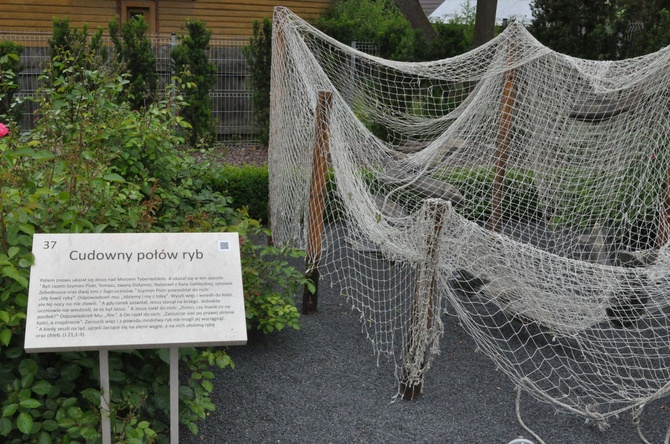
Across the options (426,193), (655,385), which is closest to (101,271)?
(655,385)

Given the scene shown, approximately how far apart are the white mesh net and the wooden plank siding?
7496 millimetres

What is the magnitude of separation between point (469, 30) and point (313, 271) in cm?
804

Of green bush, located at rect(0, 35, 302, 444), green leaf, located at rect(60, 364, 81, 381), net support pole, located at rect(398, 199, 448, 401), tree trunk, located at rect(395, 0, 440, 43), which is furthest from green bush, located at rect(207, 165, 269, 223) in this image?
tree trunk, located at rect(395, 0, 440, 43)

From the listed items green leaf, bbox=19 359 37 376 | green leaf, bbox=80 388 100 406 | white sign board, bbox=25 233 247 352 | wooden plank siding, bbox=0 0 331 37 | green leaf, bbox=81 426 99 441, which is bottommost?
green leaf, bbox=81 426 99 441

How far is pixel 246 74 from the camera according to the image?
10609 millimetres

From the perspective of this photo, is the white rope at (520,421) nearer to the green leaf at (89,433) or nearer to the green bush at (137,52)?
the green leaf at (89,433)

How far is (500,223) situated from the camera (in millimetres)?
5754

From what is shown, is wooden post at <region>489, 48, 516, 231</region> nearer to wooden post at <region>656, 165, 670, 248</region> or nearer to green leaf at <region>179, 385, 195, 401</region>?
wooden post at <region>656, 165, 670, 248</region>

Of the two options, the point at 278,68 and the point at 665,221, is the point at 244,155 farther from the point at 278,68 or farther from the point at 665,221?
the point at 665,221

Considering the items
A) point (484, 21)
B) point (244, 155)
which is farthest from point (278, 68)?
point (484, 21)

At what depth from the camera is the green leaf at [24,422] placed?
2246 millimetres

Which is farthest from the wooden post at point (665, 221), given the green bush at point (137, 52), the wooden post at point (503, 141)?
the green bush at point (137, 52)

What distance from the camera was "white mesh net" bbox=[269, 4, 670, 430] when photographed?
133 inches

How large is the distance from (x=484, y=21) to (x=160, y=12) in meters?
5.91
